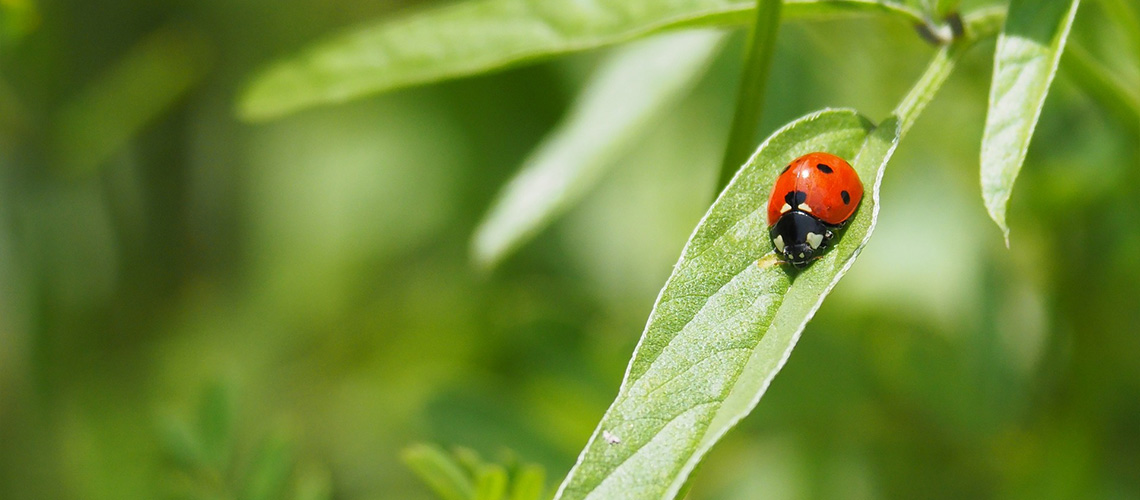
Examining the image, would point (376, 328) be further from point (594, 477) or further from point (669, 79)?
point (594, 477)

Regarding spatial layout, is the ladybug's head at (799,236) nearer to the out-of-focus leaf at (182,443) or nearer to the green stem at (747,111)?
the green stem at (747,111)

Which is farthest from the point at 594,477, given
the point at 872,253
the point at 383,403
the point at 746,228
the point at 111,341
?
the point at 111,341

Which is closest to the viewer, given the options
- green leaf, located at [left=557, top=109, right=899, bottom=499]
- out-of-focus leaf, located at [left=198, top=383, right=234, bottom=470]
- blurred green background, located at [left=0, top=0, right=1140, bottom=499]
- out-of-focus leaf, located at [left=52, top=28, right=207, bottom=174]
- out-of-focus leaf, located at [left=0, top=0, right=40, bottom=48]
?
green leaf, located at [left=557, top=109, right=899, bottom=499]

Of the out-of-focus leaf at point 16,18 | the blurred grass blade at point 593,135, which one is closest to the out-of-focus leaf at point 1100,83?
the blurred grass blade at point 593,135

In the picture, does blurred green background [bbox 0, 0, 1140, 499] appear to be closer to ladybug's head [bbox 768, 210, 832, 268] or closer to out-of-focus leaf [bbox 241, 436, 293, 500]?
out-of-focus leaf [bbox 241, 436, 293, 500]

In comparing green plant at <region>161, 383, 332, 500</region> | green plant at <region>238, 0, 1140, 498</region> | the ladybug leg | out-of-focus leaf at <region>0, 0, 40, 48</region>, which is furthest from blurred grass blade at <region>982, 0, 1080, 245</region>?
out-of-focus leaf at <region>0, 0, 40, 48</region>

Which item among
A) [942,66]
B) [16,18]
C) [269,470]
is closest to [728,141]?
[942,66]
